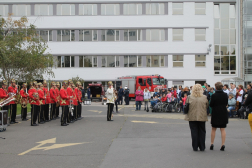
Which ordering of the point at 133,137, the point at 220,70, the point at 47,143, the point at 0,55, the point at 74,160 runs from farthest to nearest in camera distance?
the point at 220,70
the point at 0,55
the point at 133,137
the point at 47,143
the point at 74,160

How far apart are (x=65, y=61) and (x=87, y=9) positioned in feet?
25.8

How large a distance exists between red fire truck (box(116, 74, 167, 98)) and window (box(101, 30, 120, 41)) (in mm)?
7629

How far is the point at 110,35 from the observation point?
44156mm

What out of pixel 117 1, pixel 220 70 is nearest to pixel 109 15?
pixel 117 1

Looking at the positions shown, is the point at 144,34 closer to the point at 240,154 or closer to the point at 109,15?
the point at 109,15

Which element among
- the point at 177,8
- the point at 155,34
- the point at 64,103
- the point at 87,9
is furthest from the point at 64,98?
the point at 177,8

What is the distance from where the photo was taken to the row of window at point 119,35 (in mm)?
43656

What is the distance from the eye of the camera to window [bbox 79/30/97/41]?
145ft

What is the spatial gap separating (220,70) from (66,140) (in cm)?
3688

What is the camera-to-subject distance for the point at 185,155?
770 cm

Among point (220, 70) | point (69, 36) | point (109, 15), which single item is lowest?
point (220, 70)

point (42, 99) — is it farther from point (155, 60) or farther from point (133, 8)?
point (133, 8)

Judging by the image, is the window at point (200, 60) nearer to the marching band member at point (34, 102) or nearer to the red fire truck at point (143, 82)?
the red fire truck at point (143, 82)

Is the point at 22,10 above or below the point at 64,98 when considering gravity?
above
